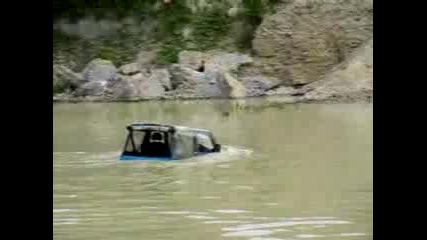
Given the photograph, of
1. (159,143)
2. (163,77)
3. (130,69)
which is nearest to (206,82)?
(163,77)

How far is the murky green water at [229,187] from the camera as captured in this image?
7.26 m

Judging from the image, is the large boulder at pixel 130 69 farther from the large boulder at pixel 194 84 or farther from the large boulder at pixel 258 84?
the large boulder at pixel 258 84

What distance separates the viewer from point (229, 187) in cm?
1019

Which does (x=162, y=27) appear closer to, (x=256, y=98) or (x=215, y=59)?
(x=215, y=59)

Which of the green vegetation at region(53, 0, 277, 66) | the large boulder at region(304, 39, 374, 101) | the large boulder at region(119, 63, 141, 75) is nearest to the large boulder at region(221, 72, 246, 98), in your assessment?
the large boulder at region(304, 39, 374, 101)

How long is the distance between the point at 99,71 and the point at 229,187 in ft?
68.9

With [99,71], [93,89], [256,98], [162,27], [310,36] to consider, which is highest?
[162,27]

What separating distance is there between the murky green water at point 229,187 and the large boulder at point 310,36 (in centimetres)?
1252
